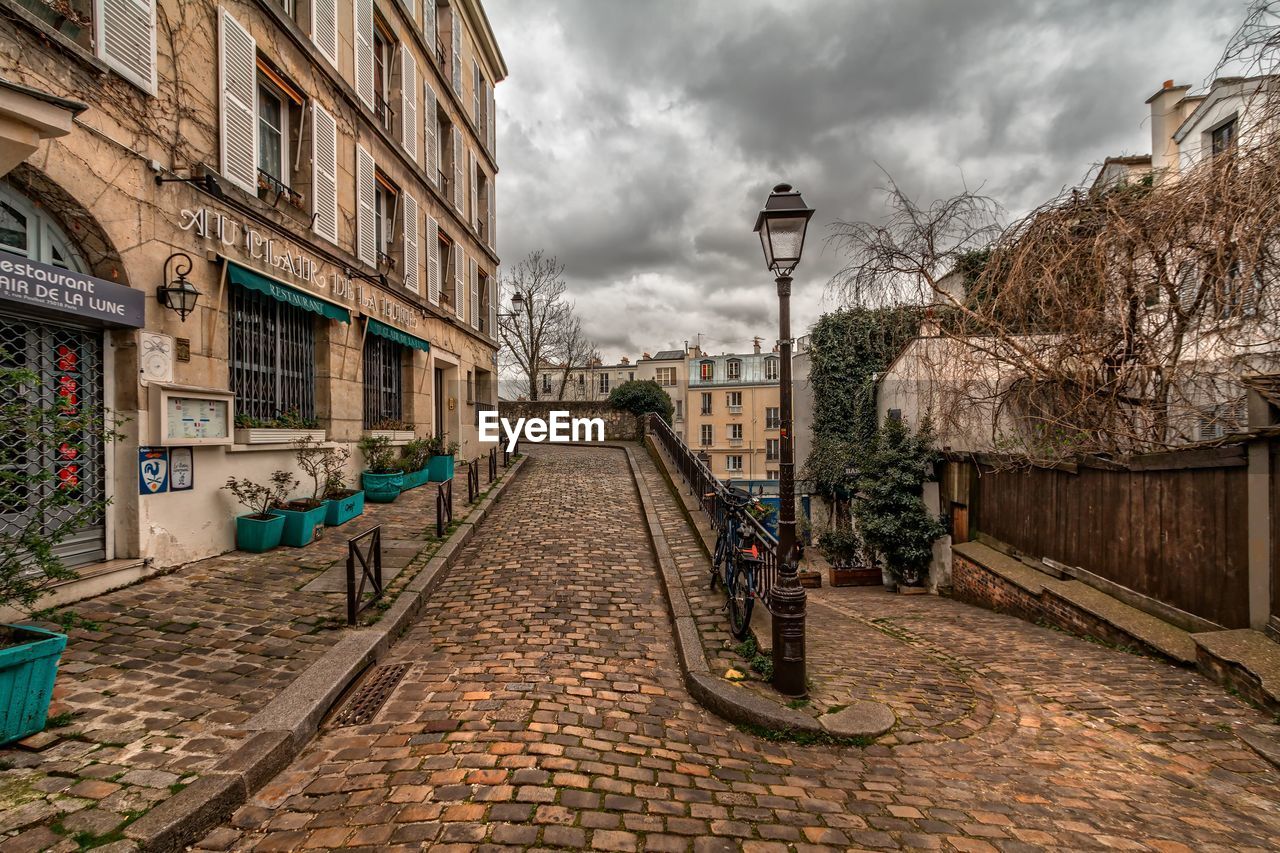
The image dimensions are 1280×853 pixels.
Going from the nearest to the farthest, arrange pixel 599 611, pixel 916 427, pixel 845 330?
pixel 599 611 < pixel 916 427 < pixel 845 330

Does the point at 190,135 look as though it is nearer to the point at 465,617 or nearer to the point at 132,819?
the point at 465,617

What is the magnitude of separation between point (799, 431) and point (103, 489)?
18.7m

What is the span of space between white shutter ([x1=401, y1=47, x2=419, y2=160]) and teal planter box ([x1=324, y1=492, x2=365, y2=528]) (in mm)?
7935

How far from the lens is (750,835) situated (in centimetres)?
267

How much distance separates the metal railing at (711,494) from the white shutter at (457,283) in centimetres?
686

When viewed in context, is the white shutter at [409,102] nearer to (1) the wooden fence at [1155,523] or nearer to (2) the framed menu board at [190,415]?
(2) the framed menu board at [190,415]

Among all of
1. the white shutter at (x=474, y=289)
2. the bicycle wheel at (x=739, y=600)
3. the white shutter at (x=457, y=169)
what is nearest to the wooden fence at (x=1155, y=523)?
the bicycle wheel at (x=739, y=600)

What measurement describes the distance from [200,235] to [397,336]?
470 centimetres

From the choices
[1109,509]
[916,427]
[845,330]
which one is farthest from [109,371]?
[845,330]

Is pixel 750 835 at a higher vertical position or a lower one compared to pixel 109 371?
lower

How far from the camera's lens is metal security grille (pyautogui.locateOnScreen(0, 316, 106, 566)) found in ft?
15.4

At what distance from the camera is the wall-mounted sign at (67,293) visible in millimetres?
4242

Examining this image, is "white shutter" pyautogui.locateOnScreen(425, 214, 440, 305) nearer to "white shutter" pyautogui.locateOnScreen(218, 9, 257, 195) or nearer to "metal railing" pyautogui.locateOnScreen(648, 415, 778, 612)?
"white shutter" pyautogui.locateOnScreen(218, 9, 257, 195)

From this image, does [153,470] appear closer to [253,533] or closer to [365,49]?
[253,533]
